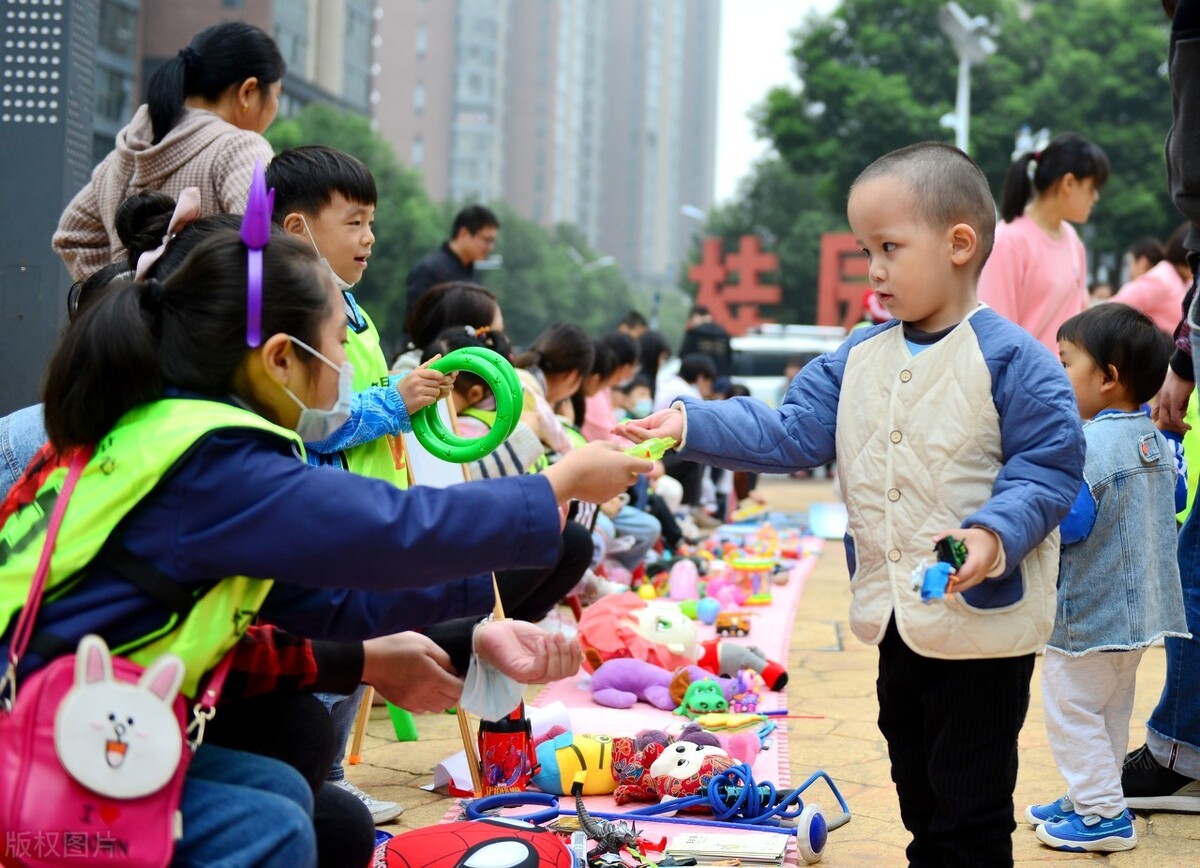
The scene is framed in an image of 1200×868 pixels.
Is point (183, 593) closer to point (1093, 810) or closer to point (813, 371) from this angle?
point (813, 371)

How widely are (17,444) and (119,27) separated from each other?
3343 cm

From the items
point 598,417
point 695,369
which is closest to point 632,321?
point 695,369

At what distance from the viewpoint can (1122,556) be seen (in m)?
3.34

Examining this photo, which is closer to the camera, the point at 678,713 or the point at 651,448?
the point at 651,448

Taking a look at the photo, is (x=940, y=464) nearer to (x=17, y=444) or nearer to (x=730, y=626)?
(x=17, y=444)

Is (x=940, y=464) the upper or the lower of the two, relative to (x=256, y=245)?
lower

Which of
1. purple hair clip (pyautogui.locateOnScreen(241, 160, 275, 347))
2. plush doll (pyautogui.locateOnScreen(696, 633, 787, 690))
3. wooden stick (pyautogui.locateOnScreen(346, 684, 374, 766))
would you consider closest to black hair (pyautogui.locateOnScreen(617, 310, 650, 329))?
plush doll (pyautogui.locateOnScreen(696, 633, 787, 690))

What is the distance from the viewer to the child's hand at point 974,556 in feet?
7.27

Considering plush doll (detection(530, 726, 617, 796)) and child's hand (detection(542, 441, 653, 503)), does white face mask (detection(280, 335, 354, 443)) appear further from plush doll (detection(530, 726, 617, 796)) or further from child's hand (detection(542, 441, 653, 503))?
plush doll (detection(530, 726, 617, 796))

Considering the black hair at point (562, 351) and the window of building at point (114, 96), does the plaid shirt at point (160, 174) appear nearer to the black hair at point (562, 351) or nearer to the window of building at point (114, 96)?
the black hair at point (562, 351)

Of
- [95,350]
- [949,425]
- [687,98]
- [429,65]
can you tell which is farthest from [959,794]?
[687,98]

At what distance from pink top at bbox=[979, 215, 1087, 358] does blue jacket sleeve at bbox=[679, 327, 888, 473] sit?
2.70 m

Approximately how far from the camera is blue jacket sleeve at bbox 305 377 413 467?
3.00m

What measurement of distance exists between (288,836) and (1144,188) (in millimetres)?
28112
